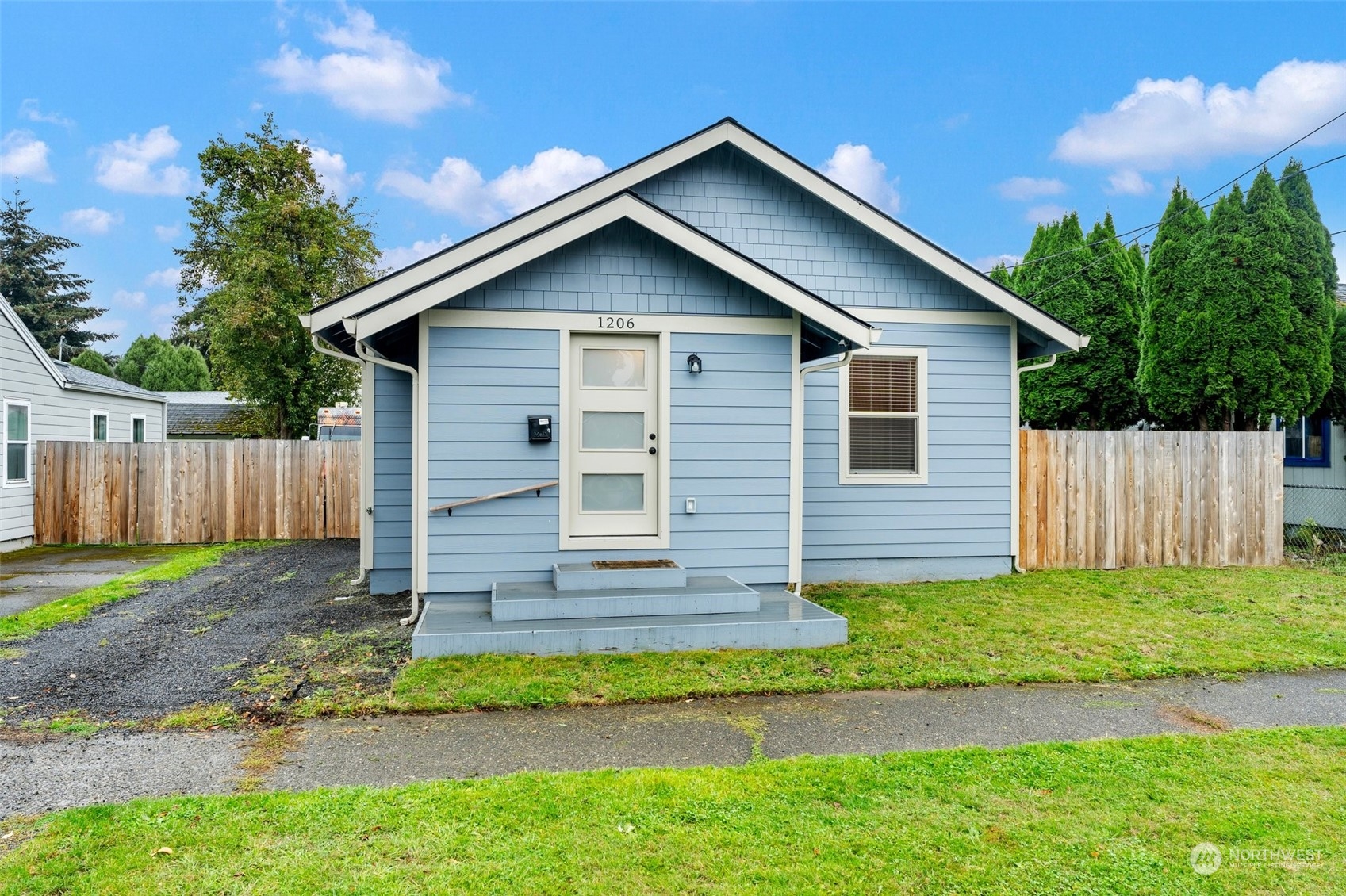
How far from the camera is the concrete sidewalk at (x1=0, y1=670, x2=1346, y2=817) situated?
358 cm

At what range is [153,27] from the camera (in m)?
14.2

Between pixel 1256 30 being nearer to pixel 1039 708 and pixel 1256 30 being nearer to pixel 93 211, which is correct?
pixel 1039 708

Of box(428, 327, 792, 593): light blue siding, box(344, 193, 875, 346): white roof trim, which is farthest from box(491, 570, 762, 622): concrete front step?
box(344, 193, 875, 346): white roof trim

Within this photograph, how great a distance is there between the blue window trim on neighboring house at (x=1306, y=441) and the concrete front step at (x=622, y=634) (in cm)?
1083

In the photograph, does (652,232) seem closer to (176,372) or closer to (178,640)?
(178,640)

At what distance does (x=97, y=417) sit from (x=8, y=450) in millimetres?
2867

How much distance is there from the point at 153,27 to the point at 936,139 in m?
19.4

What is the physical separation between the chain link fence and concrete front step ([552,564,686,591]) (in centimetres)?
926

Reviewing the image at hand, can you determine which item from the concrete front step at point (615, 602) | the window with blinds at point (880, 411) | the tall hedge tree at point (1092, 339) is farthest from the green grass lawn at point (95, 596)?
the tall hedge tree at point (1092, 339)

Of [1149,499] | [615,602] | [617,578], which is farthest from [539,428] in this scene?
[1149,499]

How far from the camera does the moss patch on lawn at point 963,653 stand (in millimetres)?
4793

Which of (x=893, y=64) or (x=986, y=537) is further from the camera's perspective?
(x=893, y=64)

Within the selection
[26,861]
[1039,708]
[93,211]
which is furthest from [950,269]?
[93,211]

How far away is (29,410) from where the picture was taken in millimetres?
12266
